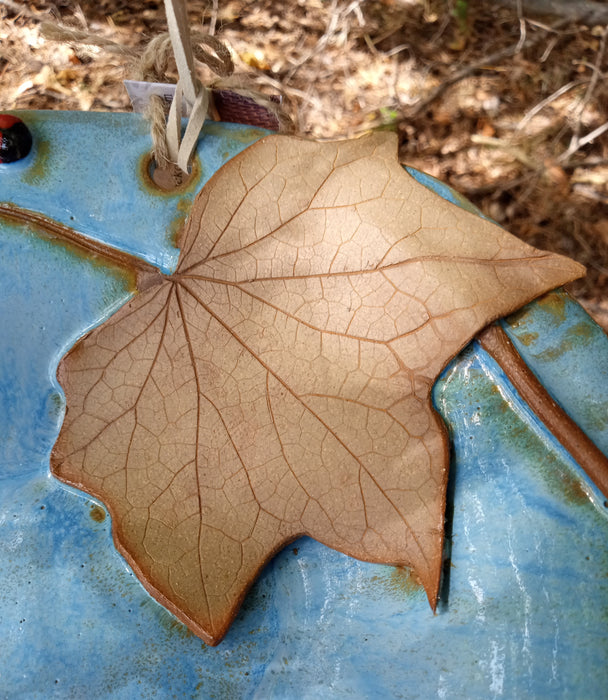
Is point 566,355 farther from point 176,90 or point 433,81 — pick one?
point 433,81

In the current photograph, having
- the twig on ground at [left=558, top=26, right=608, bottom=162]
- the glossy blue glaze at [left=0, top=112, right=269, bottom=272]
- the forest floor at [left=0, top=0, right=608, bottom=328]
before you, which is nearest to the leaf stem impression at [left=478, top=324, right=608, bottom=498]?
the glossy blue glaze at [left=0, top=112, right=269, bottom=272]

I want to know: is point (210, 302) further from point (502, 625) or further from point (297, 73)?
point (297, 73)

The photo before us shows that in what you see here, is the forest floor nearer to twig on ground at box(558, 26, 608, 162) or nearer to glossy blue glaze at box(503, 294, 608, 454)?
twig on ground at box(558, 26, 608, 162)

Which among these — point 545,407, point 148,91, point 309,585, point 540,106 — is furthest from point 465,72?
point 309,585

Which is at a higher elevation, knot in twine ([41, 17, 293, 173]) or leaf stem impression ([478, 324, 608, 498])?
knot in twine ([41, 17, 293, 173])

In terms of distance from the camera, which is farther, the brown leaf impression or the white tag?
the white tag

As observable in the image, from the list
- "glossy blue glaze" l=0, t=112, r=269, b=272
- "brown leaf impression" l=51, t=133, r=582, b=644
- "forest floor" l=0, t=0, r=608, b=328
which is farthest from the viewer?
"forest floor" l=0, t=0, r=608, b=328

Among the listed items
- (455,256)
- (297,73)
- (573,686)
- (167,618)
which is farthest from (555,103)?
(167,618)
